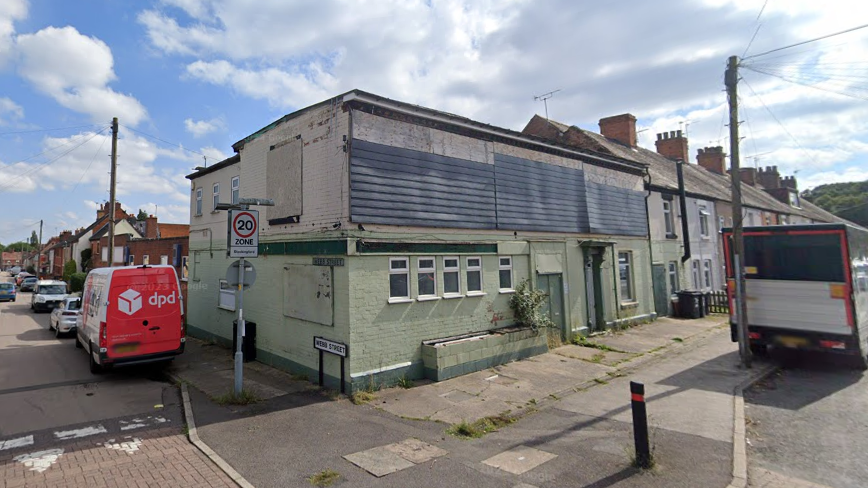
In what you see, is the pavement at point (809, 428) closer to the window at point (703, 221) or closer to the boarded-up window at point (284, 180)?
the boarded-up window at point (284, 180)

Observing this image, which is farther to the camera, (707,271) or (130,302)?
(707,271)

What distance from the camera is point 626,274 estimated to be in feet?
55.7

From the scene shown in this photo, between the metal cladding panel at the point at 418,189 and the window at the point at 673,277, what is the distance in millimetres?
11915

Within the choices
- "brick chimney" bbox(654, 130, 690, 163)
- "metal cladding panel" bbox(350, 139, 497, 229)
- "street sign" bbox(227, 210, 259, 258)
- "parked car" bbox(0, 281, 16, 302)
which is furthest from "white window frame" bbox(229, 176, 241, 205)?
"parked car" bbox(0, 281, 16, 302)

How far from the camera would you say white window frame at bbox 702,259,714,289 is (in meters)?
22.1

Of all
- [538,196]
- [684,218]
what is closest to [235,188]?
[538,196]

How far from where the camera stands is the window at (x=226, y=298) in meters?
13.5

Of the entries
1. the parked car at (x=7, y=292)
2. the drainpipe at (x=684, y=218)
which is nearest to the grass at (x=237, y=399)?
the drainpipe at (x=684, y=218)

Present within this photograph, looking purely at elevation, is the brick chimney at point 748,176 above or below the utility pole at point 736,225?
above

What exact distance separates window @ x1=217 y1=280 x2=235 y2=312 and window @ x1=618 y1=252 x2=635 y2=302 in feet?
45.6

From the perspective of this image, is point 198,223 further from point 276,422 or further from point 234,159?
point 276,422

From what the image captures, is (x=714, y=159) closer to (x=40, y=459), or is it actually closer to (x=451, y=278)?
(x=451, y=278)

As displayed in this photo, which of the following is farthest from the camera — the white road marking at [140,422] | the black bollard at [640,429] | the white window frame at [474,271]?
the white window frame at [474,271]

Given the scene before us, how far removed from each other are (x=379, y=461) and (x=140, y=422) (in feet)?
14.7
